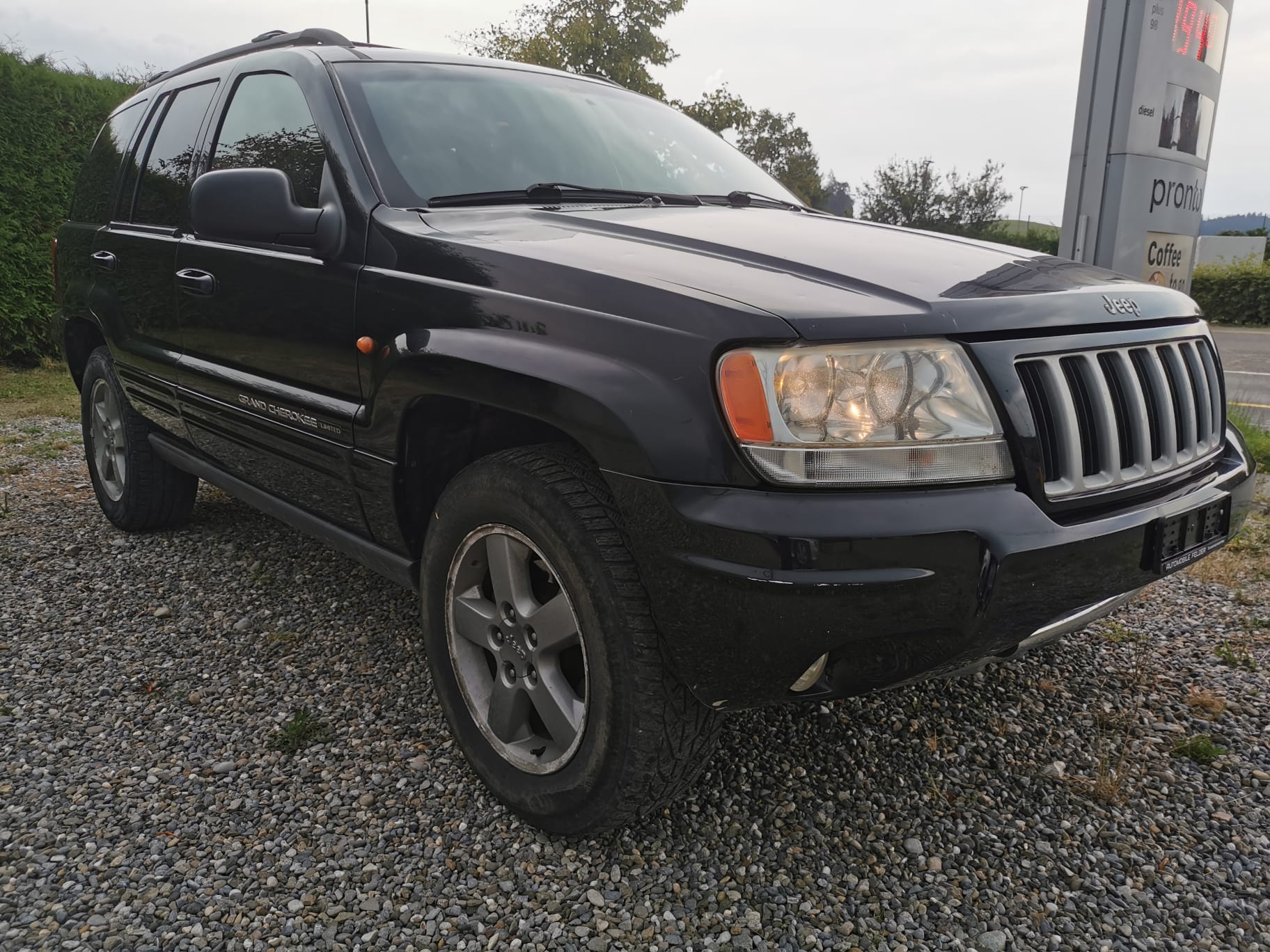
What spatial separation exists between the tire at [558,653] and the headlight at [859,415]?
0.38 meters

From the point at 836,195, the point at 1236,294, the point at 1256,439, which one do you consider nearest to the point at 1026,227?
the point at 836,195

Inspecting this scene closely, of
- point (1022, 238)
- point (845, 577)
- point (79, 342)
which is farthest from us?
point (1022, 238)

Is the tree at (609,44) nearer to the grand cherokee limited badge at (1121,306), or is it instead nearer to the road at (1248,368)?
the road at (1248,368)

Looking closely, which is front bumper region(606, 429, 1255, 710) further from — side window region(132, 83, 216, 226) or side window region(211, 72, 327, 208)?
side window region(132, 83, 216, 226)

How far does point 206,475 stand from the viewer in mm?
3486

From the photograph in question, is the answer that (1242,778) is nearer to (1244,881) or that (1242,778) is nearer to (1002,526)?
(1244,881)

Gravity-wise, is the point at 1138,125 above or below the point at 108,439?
above

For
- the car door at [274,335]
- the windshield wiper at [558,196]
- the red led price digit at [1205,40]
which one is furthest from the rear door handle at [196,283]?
the red led price digit at [1205,40]

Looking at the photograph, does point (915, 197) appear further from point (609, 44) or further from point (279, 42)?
point (279, 42)

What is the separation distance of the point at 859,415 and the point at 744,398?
0.21 metres

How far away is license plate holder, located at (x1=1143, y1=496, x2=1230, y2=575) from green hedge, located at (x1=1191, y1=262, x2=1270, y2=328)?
2264cm

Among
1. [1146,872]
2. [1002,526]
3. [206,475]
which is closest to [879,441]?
[1002,526]

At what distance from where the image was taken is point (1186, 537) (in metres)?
1.99

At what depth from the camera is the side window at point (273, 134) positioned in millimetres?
2709
